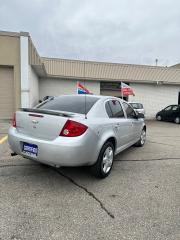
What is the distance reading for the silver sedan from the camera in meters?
3.30

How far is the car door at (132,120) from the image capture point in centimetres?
536

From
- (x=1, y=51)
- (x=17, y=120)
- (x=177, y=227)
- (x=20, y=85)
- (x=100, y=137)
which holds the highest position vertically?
(x=1, y=51)

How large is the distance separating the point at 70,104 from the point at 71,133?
1106mm

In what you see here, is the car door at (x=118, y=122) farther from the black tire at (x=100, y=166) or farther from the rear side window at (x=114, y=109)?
the black tire at (x=100, y=166)

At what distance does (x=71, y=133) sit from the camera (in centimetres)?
331

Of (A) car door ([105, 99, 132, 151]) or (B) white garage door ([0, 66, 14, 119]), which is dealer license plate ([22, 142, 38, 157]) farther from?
(B) white garage door ([0, 66, 14, 119])

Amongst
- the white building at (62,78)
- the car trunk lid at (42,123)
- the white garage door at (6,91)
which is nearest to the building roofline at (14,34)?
the white building at (62,78)

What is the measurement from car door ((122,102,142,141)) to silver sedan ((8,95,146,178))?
0.74 m

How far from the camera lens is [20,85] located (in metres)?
11.9

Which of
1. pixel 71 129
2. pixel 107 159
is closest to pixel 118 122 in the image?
pixel 107 159

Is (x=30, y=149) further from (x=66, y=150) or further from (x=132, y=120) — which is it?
(x=132, y=120)

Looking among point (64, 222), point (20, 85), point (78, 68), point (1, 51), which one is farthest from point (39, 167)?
point (78, 68)

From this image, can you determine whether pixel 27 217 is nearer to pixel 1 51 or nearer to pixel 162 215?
pixel 162 215

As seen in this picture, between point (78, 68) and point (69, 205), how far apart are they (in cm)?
1638
